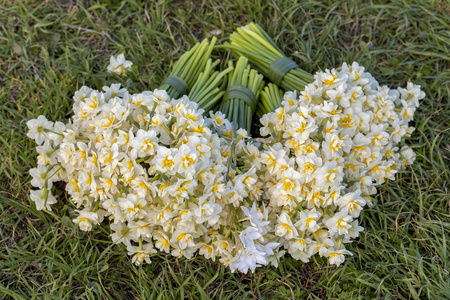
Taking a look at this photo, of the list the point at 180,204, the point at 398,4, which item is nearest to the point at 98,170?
the point at 180,204

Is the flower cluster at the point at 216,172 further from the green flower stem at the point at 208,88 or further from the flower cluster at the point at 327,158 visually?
the green flower stem at the point at 208,88

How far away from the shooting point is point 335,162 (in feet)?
4.97

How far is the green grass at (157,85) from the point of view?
1.70 metres

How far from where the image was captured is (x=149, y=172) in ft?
4.91

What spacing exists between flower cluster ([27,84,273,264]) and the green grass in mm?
198

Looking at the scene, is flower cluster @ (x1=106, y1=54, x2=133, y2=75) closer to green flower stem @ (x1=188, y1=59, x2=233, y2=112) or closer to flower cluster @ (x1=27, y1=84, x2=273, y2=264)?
green flower stem @ (x1=188, y1=59, x2=233, y2=112)

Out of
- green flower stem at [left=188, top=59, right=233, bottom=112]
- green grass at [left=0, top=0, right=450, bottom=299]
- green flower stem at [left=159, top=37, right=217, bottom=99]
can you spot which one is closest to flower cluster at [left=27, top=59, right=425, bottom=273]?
green grass at [left=0, top=0, right=450, bottom=299]

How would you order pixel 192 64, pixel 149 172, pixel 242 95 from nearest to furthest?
pixel 149 172 < pixel 242 95 < pixel 192 64

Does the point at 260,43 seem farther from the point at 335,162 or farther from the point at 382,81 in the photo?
the point at 335,162

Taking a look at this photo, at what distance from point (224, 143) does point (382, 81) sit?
1.07 meters

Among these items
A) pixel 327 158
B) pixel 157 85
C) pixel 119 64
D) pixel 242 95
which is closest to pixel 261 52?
pixel 242 95

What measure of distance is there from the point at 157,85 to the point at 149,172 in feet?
2.83

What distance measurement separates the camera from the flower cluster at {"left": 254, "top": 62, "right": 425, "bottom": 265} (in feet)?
5.04

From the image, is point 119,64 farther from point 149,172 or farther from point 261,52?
point 149,172
